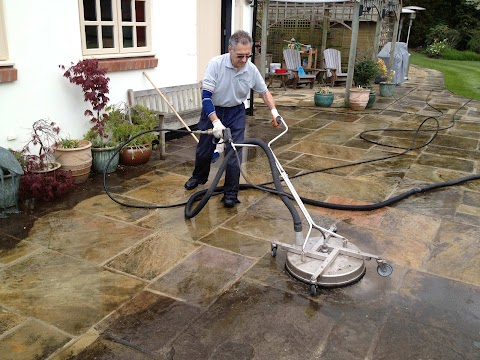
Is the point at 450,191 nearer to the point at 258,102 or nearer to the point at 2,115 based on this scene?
the point at 2,115

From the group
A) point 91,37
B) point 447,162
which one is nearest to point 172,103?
point 91,37

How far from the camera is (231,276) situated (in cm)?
317

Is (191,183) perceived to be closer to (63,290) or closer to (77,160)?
(77,160)

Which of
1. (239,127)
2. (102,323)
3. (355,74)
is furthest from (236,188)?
(355,74)

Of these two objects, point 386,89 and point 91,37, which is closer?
point 91,37

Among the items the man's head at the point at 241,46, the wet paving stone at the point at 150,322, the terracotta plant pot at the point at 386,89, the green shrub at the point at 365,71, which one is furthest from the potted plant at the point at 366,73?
the wet paving stone at the point at 150,322

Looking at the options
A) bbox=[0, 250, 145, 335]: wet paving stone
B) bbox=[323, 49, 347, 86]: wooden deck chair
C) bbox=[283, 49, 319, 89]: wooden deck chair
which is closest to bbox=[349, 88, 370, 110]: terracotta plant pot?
bbox=[283, 49, 319, 89]: wooden deck chair

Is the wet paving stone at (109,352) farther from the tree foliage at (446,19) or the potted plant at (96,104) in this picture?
the tree foliage at (446,19)

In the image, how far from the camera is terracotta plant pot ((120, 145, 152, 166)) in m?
5.38

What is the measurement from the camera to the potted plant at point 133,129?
5336 mm

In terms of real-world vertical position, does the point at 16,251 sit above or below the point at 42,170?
below

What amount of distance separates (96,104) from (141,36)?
1.42 metres

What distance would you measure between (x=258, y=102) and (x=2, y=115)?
22.5 ft

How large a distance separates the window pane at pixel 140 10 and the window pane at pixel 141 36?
11 cm
